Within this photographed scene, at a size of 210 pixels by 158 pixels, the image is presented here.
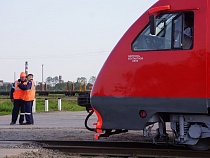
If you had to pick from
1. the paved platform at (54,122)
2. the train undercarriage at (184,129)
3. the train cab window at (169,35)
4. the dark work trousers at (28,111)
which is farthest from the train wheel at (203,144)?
the dark work trousers at (28,111)

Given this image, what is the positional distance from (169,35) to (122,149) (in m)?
2.66

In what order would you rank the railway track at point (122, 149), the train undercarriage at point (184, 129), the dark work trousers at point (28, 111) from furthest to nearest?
the dark work trousers at point (28, 111) < the railway track at point (122, 149) < the train undercarriage at point (184, 129)

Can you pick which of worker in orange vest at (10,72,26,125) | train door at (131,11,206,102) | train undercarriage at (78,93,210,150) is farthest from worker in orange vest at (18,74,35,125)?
train door at (131,11,206,102)

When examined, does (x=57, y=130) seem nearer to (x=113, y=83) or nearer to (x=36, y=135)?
(x=36, y=135)

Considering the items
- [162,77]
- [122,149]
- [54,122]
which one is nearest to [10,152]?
[122,149]

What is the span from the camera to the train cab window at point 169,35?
893 cm

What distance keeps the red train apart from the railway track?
1.02ft

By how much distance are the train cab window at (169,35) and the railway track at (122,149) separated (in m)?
2.19

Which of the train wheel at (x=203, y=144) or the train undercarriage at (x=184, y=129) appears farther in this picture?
the train wheel at (x=203, y=144)

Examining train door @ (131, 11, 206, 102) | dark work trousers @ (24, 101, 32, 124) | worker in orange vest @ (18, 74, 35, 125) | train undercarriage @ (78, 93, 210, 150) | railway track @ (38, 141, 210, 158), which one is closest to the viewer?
train door @ (131, 11, 206, 102)

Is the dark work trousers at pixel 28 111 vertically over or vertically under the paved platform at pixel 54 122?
over

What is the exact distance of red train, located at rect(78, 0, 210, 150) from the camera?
8648 mm

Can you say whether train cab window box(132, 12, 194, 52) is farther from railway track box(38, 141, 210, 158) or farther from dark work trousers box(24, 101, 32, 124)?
dark work trousers box(24, 101, 32, 124)

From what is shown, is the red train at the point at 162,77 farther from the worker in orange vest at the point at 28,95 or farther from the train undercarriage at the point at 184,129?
the worker in orange vest at the point at 28,95
